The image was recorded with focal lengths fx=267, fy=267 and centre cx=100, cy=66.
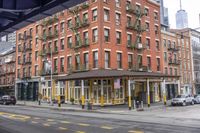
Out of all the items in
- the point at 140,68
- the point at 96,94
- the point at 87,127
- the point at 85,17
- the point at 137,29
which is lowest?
the point at 87,127

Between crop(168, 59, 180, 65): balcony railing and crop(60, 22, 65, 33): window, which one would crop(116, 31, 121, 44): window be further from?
crop(168, 59, 180, 65): balcony railing

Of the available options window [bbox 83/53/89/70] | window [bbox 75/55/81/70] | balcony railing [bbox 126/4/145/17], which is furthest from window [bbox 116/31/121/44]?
window [bbox 75/55/81/70]

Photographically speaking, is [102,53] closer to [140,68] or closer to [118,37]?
[118,37]

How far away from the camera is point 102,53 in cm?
3712

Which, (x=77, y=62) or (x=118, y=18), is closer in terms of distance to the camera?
(x=118, y=18)

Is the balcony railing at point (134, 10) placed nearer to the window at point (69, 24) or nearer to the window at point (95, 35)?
the window at point (95, 35)

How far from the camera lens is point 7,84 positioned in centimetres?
6712

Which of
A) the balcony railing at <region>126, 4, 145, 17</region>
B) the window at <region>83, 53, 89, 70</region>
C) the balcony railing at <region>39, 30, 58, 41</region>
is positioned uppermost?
the balcony railing at <region>126, 4, 145, 17</region>

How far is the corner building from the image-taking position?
37156 mm

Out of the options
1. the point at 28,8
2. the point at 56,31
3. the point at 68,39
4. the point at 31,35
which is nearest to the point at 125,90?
the point at 68,39

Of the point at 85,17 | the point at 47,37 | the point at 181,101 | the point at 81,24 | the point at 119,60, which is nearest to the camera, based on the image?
the point at 181,101

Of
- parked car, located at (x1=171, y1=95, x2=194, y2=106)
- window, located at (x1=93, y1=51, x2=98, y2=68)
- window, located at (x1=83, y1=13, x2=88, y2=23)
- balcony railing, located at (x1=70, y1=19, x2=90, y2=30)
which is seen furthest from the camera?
window, located at (x1=83, y1=13, x2=88, y2=23)

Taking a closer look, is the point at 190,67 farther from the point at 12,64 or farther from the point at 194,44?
the point at 12,64

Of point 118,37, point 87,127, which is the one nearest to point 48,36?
point 118,37
